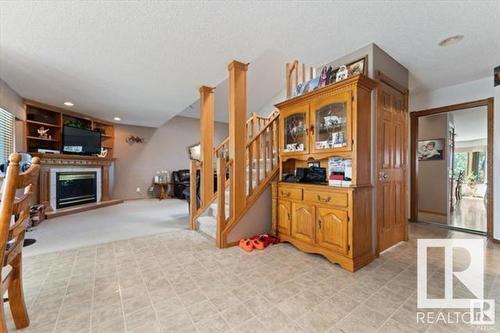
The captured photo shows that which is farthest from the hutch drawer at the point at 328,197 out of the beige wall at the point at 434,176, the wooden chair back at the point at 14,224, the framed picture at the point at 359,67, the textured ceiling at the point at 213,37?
the beige wall at the point at 434,176

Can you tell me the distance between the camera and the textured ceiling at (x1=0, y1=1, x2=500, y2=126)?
1983mm

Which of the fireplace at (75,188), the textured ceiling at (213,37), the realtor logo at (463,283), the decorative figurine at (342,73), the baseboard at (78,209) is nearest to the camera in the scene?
the realtor logo at (463,283)

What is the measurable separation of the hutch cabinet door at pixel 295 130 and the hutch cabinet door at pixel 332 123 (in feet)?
0.39

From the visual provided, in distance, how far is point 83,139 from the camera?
5.71 meters

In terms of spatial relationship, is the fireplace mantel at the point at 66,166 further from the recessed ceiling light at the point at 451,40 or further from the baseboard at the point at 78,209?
the recessed ceiling light at the point at 451,40

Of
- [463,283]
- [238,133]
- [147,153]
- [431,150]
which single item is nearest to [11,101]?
[147,153]

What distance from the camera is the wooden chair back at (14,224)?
108 centimetres

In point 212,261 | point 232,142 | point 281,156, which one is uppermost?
point 232,142

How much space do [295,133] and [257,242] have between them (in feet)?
5.12

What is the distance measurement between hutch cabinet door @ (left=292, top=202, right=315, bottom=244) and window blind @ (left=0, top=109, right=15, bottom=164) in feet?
16.0

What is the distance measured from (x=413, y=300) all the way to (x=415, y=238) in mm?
1950

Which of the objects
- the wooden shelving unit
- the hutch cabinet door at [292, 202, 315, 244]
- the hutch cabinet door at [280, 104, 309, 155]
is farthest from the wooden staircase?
the wooden shelving unit

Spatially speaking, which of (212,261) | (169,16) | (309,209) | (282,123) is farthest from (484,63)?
(212,261)

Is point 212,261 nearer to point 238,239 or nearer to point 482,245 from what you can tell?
point 238,239
